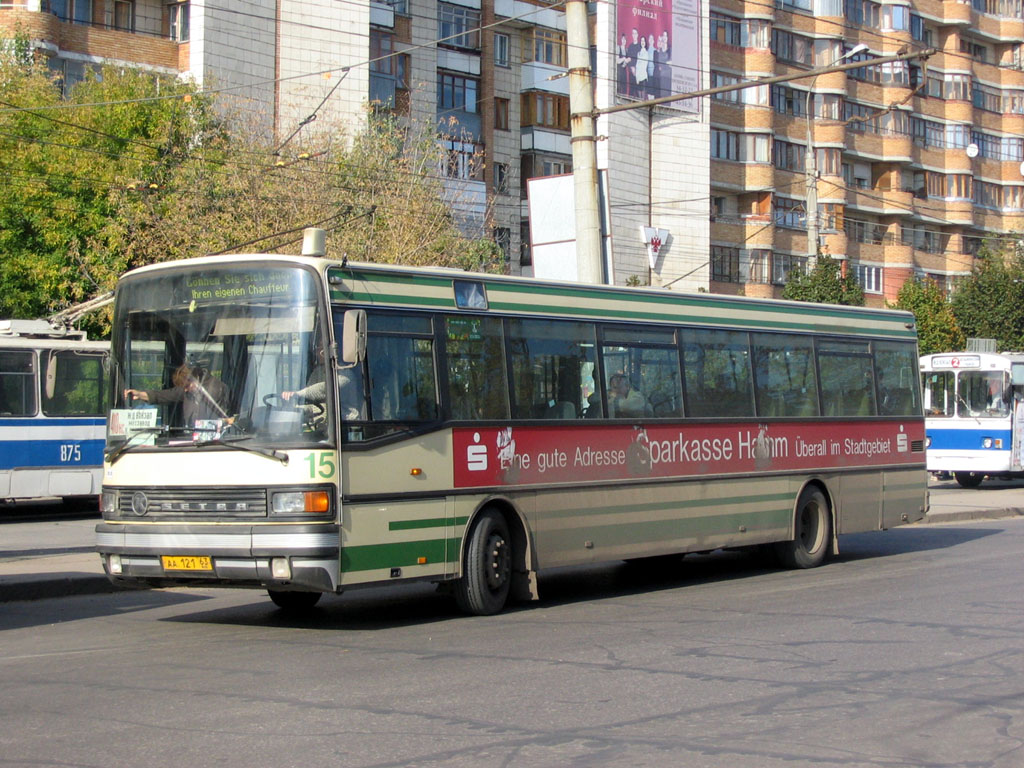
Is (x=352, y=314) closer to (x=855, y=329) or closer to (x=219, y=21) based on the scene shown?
(x=855, y=329)

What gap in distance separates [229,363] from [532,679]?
374cm

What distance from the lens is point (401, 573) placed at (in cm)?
1116

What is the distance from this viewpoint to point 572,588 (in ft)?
48.2

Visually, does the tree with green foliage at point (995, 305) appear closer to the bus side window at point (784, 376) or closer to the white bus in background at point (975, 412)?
the white bus in background at point (975, 412)

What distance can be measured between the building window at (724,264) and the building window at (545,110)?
890 cm

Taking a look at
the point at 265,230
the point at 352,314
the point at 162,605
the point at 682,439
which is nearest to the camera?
the point at 352,314

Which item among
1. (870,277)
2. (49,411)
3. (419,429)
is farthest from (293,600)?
(870,277)

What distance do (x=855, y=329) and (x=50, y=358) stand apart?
14.2m

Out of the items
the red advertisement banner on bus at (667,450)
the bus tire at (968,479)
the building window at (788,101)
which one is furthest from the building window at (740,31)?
the red advertisement banner on bus at (667,450)

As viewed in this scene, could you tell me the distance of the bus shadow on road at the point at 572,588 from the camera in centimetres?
1192

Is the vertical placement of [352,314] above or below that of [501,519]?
above

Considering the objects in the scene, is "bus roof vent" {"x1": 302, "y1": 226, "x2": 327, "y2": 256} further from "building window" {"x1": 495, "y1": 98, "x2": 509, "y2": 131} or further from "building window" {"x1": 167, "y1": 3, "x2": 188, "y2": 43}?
"building window" {"x1": 495, "y1": 98, "x2": 509, "y2": 131}

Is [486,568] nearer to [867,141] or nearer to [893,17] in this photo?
[867,141]

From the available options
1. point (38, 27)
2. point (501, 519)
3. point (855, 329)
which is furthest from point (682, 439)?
point (38, 27)
